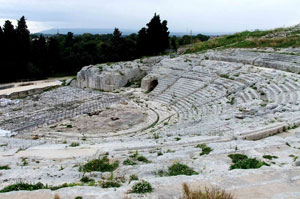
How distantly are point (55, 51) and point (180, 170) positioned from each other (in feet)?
122

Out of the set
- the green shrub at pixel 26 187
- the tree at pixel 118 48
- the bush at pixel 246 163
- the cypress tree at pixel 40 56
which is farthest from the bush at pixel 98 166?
the tree at pixel 118 48

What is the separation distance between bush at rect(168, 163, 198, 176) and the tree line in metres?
31.8

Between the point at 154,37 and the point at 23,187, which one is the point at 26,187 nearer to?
the point at 23,187

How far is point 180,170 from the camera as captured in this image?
600 cm

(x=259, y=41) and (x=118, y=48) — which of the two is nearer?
(x=259, y=41)

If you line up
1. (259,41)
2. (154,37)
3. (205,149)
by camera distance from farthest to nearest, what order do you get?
(154,37)
(259,41)
(205,149)

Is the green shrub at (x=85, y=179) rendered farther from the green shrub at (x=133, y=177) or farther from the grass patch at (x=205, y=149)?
the grass patch at (x=205, y=149)

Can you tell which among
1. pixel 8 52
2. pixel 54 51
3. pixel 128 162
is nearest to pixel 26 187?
pixel 128 162

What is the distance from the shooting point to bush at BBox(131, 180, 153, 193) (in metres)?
Result: 4.73

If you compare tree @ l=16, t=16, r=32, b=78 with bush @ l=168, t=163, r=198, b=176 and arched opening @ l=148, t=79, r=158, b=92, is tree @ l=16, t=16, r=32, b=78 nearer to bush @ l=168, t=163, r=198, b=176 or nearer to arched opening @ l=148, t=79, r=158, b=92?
arched opening @ l=148, t=79, r=158, b=92

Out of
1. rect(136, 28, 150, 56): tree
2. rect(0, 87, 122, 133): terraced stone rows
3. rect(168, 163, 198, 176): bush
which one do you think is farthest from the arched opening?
rect(168, 163, 198, 176): bush

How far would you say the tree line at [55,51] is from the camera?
1299 inches

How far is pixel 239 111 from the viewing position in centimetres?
1295

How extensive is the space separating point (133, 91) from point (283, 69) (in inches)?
489
